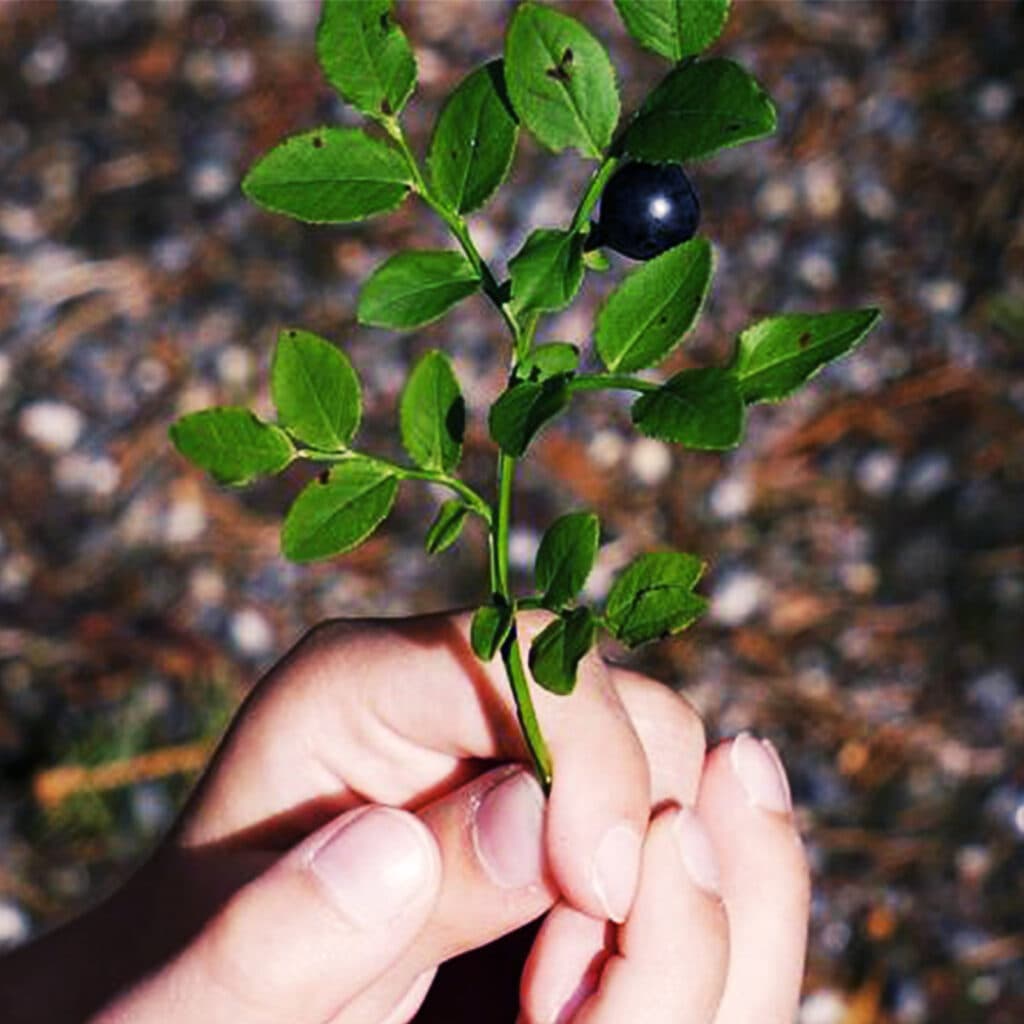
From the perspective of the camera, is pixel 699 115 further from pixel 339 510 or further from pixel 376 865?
pixel 376 865

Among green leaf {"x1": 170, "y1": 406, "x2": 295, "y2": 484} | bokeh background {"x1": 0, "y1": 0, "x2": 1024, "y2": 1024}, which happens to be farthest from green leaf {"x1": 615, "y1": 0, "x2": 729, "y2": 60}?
bokeh background {"x1": 0, "y1": 0, "x2": 1024, "y2": 1024}

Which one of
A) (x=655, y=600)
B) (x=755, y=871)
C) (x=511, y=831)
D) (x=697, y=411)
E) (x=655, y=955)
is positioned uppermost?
(x=697, y=411)

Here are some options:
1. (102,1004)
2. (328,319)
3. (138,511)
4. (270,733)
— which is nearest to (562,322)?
(328,319)

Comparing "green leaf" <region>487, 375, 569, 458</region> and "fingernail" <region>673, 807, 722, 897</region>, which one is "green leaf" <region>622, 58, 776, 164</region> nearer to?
"green leaf" <region>487, 375, 569, 458</region>

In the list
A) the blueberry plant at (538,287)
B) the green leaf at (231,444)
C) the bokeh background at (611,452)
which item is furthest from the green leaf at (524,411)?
the bokeh background at (611,452)

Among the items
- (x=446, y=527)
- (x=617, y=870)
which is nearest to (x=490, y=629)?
(x=446, y=527)
